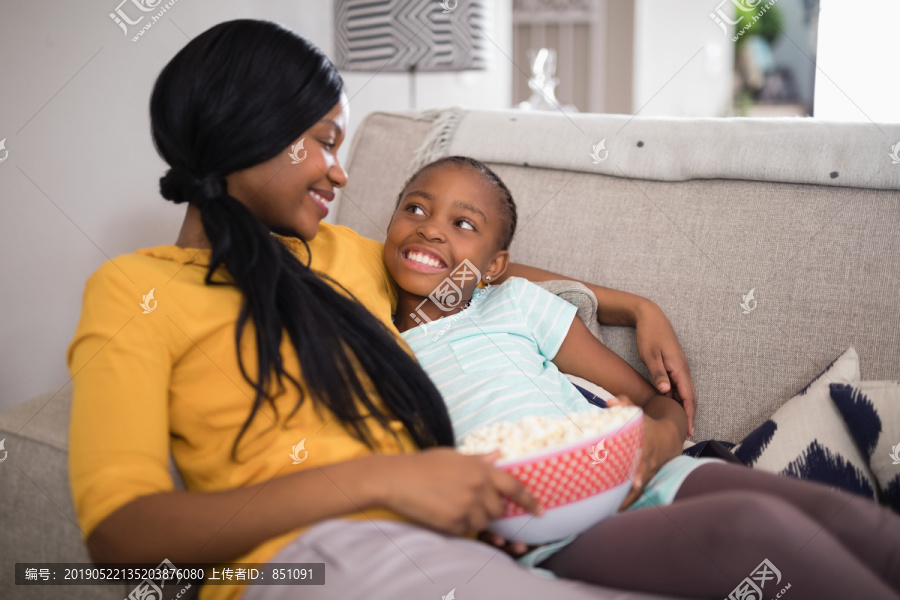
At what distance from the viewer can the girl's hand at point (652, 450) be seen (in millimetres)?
898

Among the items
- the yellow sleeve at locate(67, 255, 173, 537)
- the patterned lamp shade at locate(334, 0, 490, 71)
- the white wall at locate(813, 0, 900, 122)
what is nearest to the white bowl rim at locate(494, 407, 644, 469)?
the yellow sleeve at locate(67, 255, 173, 537)

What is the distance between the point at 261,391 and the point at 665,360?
26.5 inches

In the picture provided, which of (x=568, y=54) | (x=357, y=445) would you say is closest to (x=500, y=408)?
(x=357, y=445)

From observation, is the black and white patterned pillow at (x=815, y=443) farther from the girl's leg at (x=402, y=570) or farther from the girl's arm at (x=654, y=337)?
the girl's leg at (x=402, y=570)

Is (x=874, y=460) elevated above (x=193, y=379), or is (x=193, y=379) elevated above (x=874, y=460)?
(x=193, y=379)

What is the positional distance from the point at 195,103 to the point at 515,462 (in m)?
0.59

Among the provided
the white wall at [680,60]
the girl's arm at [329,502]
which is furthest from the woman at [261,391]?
the white wall at [680,60]

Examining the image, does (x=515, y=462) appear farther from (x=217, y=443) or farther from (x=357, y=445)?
(x=217, y=443)

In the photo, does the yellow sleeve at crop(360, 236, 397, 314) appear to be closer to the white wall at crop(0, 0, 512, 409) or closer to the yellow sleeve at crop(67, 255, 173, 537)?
the yellow sleeve at crop(67, 255, 173, 537)

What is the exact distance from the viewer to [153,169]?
1677 mm

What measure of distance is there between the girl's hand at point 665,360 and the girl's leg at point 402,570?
460mm

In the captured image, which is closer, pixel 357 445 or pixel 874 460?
pixel 357 445

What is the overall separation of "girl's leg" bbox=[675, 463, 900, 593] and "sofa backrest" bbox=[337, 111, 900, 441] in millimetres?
336

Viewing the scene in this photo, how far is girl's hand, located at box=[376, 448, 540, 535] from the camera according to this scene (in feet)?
2.40
